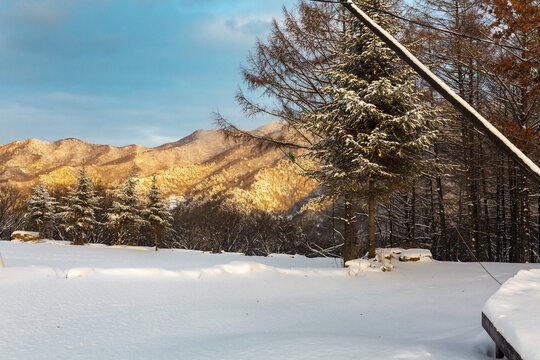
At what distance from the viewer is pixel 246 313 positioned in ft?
17.1

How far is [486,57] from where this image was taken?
1018cm

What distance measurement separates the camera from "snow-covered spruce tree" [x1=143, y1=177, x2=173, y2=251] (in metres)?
29.1

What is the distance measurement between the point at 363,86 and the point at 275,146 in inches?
141

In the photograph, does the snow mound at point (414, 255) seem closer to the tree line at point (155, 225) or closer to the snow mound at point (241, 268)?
the snow mound at point (241, 268)

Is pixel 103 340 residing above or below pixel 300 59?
below

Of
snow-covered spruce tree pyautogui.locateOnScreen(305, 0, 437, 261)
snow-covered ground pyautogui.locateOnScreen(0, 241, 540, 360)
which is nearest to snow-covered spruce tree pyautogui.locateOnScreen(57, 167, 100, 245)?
snow-covered ground pyautogui.locateOnScreen(0, 241, 540, 360)

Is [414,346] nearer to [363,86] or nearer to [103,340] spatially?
[103,340]

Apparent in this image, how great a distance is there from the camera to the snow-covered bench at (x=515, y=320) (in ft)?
5.80

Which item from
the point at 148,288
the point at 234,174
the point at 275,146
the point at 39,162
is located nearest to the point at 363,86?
the point at 275,146

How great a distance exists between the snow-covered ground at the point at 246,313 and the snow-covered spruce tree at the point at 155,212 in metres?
21.0

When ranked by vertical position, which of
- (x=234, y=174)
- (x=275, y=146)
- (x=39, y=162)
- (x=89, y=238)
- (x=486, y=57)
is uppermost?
(x=39, y=162)

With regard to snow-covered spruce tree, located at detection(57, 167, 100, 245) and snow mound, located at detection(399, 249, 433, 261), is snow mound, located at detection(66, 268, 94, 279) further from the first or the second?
snow-covered spruce tree, located at detection(57, 167, 100, 245)

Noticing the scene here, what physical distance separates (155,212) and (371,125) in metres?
24.3

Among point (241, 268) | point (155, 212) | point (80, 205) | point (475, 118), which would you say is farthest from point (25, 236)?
point (475, 118)
